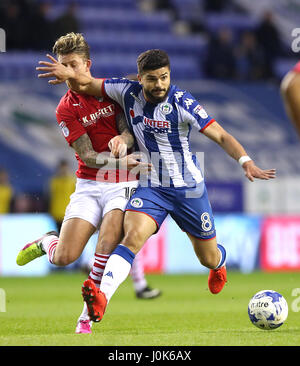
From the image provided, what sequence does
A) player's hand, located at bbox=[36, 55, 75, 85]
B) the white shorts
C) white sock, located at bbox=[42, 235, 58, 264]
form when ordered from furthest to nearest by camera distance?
1. white sock, located at bbox=[42, 235, 58, 264]
2. the white shorts
3. player's hand, located at bbox=[36, 55, 75, 85]

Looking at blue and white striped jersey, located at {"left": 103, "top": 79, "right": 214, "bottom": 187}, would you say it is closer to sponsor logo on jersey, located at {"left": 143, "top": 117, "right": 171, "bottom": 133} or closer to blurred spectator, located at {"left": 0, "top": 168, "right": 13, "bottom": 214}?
sponsor logo on jersey, located at {"left": 143, "top": 117, "right": 171, "bottom": 133}

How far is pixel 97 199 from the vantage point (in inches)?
287

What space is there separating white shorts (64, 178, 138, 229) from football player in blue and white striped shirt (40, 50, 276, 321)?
0.13m

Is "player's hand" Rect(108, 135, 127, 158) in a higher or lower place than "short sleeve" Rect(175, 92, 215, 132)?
lower

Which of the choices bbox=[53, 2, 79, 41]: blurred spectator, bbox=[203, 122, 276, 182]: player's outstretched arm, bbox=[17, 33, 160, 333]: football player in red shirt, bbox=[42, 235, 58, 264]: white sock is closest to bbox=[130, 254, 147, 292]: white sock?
bbox=[42, 235, 58, 264]: white sock

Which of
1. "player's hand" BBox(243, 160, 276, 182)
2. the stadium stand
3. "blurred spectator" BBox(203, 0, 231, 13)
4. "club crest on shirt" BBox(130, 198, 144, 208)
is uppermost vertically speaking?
"blurred spectator" BBox(203, 0, 231, 13)

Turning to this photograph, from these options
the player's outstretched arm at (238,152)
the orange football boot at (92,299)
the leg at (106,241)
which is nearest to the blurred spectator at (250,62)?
the player's outstretched arm at (238,152)

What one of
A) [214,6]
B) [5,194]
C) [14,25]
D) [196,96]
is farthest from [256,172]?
[214,6]

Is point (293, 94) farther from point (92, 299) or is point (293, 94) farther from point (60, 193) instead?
point (60, 193)

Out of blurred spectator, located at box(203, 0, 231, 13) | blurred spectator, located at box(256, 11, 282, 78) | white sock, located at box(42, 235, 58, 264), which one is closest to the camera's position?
white sock, located at box(42, 235, 58, 264)

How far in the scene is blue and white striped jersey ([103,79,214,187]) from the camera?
22.8 ft

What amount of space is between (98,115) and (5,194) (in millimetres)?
8344

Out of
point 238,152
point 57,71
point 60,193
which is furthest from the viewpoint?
point 60,193
